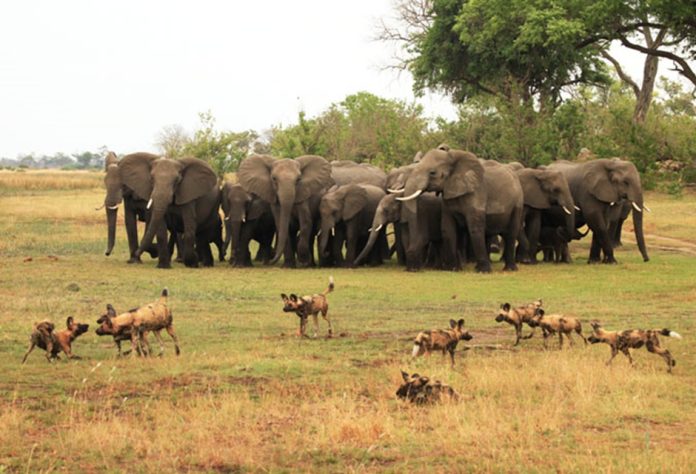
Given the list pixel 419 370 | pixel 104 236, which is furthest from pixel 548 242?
pixel 419 370

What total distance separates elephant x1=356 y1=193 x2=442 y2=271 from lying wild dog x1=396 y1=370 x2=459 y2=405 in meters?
16.9

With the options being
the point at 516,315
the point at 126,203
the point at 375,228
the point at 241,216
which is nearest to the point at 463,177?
the point at 375,228

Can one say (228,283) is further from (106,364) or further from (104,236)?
(104,236)

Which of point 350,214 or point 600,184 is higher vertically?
point 600,184

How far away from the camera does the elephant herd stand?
2936cm

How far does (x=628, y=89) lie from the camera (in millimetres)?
115062

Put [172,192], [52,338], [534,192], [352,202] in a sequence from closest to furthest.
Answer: [52,338], [172,192], [352,202], [534,192]

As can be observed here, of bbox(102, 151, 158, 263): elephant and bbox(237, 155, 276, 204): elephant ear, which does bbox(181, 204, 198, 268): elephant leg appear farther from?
bbox(237, 155, 276, 204): elephant ear

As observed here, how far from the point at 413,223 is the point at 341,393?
54.3 feet

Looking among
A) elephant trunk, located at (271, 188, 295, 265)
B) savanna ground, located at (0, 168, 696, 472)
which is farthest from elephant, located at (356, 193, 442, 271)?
savanna ground, located at (0, 168, 696, 472)

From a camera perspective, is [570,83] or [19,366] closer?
[19,366]

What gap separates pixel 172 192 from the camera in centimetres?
3016

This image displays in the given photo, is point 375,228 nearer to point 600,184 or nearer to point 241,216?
point 241,216

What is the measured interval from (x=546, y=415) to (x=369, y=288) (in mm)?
13449
